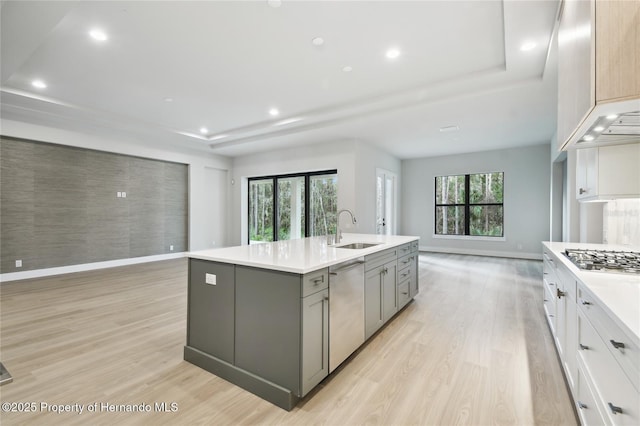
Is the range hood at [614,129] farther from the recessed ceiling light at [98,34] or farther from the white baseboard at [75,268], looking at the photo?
the white baseboard at [75,268]

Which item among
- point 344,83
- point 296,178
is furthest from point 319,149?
point 344,83

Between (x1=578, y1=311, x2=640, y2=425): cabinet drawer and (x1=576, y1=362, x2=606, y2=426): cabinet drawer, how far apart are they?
0.17 ft

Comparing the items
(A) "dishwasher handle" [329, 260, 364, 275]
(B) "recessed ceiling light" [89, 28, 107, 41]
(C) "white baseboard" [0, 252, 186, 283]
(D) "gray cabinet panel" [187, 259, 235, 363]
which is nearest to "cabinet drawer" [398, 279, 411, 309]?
(A) "dishwasher handle" [329, 260, 364, 275]

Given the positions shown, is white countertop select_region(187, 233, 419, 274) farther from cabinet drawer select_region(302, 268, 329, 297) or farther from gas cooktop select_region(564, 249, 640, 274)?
gas cooktop select_region(564, 249, 640, 274)

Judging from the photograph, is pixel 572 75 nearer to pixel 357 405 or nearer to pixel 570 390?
pixel 570 390

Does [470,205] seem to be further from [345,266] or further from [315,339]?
[315,339]

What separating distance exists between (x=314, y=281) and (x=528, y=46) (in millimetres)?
3159

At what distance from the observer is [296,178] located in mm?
7488

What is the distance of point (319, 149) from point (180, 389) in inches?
223

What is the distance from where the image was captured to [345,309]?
2.21 m

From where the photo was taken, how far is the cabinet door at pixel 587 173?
238 centimetres

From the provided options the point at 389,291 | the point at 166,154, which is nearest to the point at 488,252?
the point at 389,291

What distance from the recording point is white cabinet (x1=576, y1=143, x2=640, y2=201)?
222 centimetres

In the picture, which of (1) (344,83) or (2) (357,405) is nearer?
(2) (357,405)
